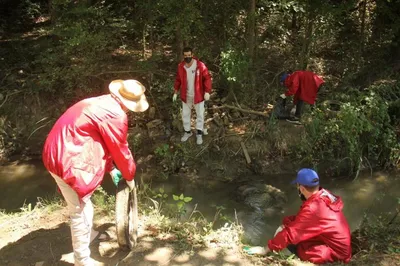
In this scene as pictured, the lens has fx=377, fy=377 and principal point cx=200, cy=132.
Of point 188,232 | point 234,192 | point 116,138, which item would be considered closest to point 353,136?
point 234,192

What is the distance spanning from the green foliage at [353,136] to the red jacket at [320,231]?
3.22m

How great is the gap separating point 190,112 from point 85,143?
3850 mm

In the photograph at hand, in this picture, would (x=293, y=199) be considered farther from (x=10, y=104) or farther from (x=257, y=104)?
(x=10, y=104)

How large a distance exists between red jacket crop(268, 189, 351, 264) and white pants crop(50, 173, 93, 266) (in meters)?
1.79

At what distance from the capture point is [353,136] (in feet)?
22.1

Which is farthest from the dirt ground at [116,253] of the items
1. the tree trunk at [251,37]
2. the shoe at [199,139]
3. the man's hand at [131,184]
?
the tree trunk at [251,37]

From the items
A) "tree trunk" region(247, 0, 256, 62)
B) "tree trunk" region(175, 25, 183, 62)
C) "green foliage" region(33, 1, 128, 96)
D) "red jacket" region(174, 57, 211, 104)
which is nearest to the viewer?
"red jacket" region(174, 57, 211, 104)

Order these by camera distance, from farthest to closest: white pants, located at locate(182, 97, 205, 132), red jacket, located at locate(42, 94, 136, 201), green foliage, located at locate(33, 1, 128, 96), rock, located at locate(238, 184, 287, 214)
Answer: green foliage, located at locate(33, 1, 128, 96), white pants, located at locate(182, 97, 205, 132), rock, located at locate(238, 184, 287, 214), red jacket, located at locate(42, 94, 136, 201)

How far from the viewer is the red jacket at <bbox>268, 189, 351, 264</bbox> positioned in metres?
3.65

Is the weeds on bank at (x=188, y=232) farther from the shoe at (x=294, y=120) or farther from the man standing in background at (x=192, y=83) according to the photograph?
the shoe at (x=294, y=120)

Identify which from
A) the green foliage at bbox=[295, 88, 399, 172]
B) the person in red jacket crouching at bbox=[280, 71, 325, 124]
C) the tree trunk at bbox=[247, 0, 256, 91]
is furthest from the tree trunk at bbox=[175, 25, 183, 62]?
the green foliage at bbox=[295, 88, 399, 172]

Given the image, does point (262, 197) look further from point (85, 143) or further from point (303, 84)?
point (85, 143)

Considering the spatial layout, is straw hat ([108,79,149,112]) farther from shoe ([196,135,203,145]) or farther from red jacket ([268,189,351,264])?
shoe ([196,135,203,145])

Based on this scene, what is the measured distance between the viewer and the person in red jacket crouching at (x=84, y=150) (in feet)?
Answer: 9.82
